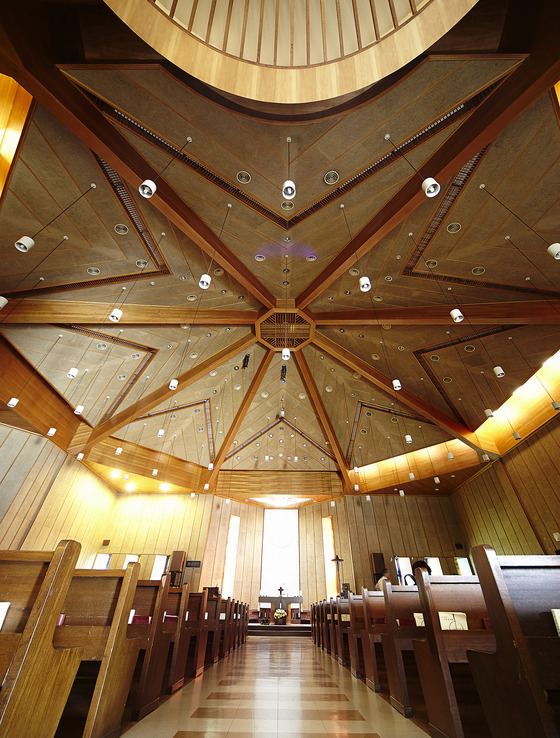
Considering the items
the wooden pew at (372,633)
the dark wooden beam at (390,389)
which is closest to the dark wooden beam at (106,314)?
the dark wooden beam at (390,389)

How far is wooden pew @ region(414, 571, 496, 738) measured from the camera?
2.35 meters

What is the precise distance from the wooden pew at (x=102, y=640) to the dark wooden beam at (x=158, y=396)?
22.2 ft

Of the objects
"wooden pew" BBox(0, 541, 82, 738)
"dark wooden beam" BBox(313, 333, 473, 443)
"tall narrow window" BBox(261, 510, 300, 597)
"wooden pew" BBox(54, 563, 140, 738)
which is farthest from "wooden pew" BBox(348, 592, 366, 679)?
"tall narrow window" BBox(261, 510, 300, 597)

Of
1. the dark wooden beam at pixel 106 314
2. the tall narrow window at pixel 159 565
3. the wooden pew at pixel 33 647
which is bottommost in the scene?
the wooden pew at pixel 33 647

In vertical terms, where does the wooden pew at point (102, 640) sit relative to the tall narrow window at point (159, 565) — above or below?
below

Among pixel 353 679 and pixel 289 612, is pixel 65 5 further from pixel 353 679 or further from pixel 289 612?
pixel 289 612

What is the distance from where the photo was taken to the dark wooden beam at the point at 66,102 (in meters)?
3.60

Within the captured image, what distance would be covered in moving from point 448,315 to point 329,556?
11843 mm

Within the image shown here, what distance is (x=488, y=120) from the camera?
419 cm

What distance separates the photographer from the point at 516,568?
187 cm

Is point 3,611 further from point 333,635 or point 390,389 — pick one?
point 390,389

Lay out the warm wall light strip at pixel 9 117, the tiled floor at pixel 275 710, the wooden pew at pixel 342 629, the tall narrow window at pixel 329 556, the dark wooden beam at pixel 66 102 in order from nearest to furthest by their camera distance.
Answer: the tiled floor at pixel 275 710 → the dark wooden beam at pixel 66 102 → the warm wall light strip at pixel 9 117 → the wooden pew at pixel 342 629 → the tall narrow window at pixel 329 556

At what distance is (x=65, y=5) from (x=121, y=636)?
6372 mm

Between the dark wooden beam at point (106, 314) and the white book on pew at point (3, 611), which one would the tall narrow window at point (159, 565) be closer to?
the dark wooden beam at point (106, 314)
